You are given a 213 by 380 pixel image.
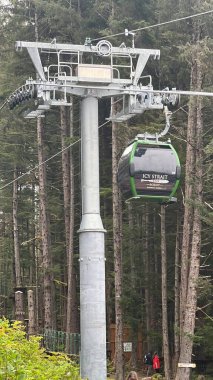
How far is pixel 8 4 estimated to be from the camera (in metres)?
27.2

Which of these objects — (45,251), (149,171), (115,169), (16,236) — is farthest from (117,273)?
(149,171)

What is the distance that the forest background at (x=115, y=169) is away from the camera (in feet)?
66.8

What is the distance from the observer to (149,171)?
9977mm

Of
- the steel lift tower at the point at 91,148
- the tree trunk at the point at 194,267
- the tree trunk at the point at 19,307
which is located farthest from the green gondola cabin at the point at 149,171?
the tree trunk at the point at 194,267

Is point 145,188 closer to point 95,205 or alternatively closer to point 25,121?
point 95,205

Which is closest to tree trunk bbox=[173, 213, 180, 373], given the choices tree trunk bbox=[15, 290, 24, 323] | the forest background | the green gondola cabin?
the forest background

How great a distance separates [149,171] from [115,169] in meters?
12.5

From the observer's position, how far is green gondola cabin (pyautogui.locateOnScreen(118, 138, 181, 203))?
392 inches

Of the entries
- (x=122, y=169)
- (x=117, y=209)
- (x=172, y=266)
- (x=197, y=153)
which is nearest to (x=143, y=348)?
(x=172, y=266)

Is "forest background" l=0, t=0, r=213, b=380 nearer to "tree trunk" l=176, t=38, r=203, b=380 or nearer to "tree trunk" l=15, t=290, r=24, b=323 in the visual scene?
"tree trunk" l=176, t=38, r=203, b=380

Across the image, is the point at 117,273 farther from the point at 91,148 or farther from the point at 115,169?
the point at 91,148

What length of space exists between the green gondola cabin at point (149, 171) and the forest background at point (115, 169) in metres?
8.20

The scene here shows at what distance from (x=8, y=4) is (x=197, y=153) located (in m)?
11.5

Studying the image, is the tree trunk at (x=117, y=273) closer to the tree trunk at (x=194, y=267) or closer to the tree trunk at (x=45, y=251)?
the tree trunk at (x=45, y=251)
